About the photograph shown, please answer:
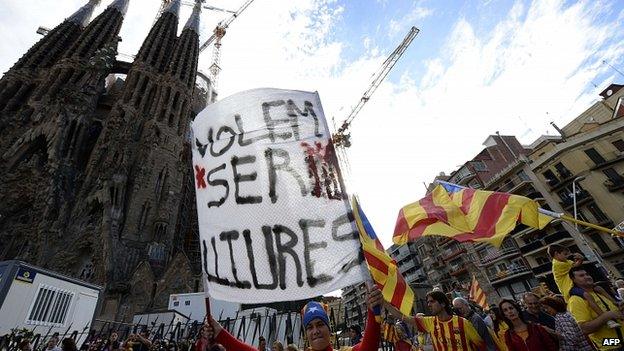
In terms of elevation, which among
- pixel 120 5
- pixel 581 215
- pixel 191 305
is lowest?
pixel 191 305

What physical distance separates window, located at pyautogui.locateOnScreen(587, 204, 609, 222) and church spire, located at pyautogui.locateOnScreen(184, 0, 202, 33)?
58.5 m

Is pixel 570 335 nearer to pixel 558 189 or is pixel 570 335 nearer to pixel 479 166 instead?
pixel 558 189

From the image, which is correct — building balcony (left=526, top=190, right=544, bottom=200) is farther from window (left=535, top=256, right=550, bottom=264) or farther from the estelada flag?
the estelada flag

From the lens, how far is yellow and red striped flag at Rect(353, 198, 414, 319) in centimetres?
316

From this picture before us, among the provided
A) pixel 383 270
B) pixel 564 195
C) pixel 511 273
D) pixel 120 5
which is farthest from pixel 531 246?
pixel 120 5

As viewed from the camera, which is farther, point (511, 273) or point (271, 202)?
point (511, 273)

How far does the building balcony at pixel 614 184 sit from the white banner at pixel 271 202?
36.0 metres

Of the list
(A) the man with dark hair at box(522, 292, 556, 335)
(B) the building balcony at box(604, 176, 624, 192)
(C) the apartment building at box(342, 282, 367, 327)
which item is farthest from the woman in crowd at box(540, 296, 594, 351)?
(B) the building balcony at box(604, 176, 624, 192)

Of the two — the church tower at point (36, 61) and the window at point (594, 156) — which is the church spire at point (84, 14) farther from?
the window at point (594, 156)

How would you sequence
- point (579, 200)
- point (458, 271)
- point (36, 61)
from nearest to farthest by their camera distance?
point (579, 200) < point (36, 61) < point (458, 271)

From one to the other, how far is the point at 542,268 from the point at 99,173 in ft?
147

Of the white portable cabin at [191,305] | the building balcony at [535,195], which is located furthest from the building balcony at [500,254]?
the white portable cabin at [191,305]

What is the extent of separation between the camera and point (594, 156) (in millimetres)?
28828

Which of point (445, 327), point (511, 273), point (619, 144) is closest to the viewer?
point (445, 327)
